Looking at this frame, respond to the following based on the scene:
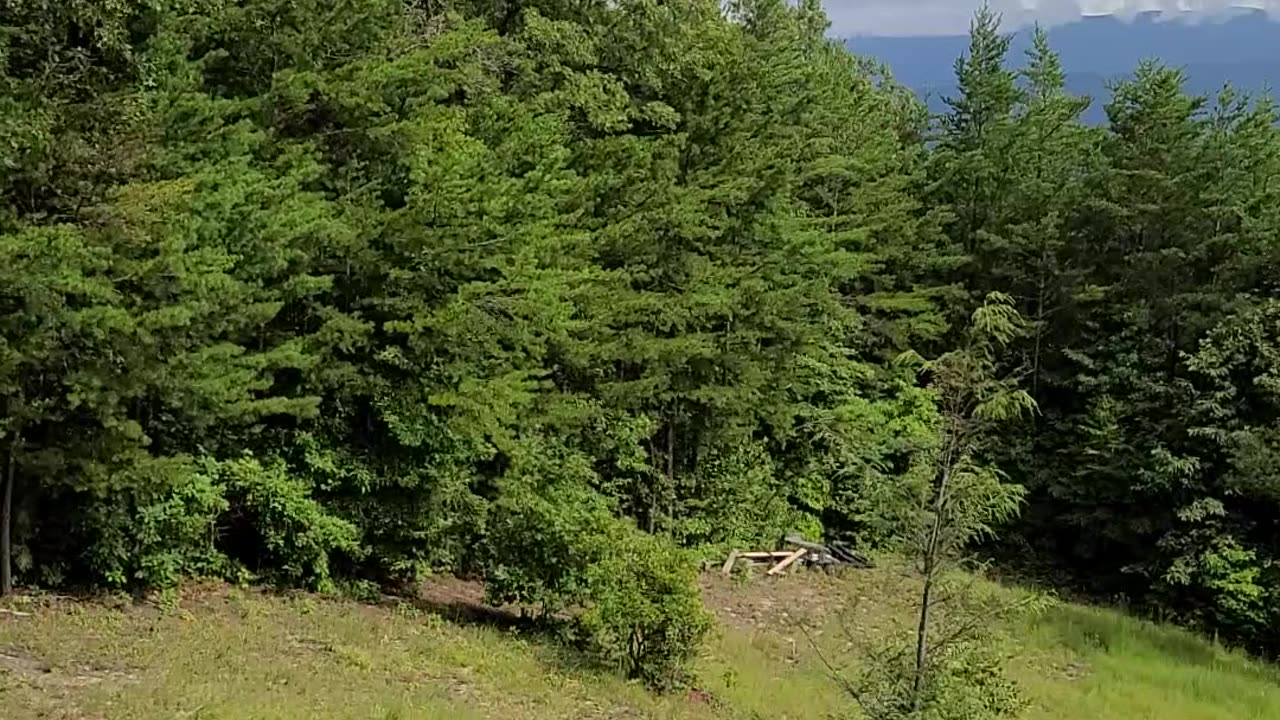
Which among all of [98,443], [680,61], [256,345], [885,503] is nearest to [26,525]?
[98,443]

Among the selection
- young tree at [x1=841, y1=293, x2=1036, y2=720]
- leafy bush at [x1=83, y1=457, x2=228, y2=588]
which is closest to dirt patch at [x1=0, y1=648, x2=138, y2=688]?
leafy bush at [x1=83, y1=457, x2=228, y2=588]

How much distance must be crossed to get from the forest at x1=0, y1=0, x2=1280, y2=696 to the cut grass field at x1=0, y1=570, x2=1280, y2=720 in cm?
75

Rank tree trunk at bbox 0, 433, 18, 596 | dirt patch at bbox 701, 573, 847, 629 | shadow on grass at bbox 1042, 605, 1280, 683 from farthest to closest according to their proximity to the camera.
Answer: shadow on grass at bbox 1042, 605, 1280, 683 < dirt patch at bbox 701, 573, 847, 629 < tree trunk at bbox 0, 433, 18, 596

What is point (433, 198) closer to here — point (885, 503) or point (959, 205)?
Result: point (885, 503)

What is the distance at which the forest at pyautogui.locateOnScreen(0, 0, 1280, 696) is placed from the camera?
37.3 feet

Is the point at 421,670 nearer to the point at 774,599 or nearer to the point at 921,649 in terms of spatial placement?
the point at 921,649

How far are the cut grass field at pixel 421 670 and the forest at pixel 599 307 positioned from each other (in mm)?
752

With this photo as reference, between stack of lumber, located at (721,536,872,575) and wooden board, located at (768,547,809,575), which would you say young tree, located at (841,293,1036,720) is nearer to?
stack of lumber, located at (721,536,872,575)

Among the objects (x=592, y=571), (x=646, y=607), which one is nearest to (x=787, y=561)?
(x=592, y=571)

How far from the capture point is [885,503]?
9.35m

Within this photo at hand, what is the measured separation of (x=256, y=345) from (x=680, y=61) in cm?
987

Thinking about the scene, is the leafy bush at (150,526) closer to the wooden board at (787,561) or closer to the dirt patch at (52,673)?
the dirt patch at (52,673)

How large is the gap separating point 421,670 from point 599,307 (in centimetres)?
798

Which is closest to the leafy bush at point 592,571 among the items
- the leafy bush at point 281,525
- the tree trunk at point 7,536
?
the leafy bush at point 281,525
